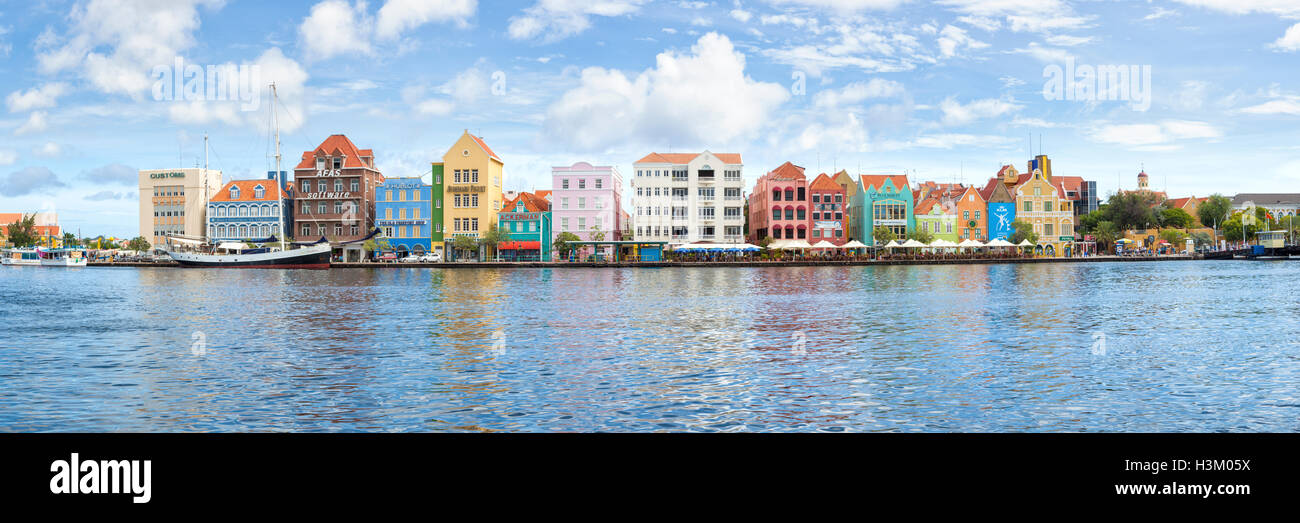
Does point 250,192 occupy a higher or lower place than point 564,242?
higher

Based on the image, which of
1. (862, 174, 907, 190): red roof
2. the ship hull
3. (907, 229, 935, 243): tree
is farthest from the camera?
(862, 174, 907, 190): red roof

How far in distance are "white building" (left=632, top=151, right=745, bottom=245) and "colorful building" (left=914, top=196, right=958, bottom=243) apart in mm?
25902

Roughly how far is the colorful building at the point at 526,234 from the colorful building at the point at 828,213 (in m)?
34.3

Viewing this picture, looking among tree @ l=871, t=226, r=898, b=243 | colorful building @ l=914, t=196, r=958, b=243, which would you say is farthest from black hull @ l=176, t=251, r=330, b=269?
colorful building @ l=914, t=196, r=958, b=243

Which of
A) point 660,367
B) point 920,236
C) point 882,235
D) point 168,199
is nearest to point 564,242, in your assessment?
point 882,235

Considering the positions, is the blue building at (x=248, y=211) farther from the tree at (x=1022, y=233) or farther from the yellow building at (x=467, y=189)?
Answer: the tree at (x=1022, y=233)

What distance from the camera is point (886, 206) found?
4781 inches

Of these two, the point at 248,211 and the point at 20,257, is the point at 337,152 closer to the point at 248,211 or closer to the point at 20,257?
the point at 248,211

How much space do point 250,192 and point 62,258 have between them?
43239 mm

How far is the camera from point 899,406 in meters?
16.5

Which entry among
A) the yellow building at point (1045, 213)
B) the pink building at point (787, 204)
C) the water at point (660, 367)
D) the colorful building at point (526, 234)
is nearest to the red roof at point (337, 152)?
the colorful building at point (526, 234)

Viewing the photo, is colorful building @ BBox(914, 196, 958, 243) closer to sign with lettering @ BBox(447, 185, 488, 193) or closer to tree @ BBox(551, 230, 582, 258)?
tree @ BBox(551, 230, 582, 258)

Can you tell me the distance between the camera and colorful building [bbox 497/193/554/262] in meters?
120
